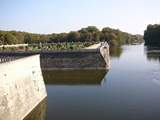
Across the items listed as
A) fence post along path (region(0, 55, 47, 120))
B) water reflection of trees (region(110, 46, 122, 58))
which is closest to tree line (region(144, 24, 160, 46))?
water reflection of trees (region(110, 46, 122, 58))

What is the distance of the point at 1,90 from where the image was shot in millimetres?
12828

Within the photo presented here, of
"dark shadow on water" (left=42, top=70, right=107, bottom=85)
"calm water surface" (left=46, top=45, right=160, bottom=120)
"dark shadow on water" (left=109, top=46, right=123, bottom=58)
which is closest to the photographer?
"calm water surface" (left=46, top=45, right=160, bottom=120)

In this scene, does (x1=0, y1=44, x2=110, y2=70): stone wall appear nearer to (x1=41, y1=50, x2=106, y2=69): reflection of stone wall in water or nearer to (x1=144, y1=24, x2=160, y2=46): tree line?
(x1=41, y1=50, x2=106, y2=69): reflection of stone wall in water

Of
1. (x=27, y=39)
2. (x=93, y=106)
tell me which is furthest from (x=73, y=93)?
(x=27, y=39)

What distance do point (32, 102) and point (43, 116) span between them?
119 cm

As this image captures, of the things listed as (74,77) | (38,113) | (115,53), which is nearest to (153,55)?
(115,53)

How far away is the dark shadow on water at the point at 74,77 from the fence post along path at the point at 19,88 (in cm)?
737

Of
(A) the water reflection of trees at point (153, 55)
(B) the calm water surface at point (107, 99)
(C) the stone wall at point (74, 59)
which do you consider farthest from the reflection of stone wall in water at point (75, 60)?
(A) the water reflection of trees at point (153, 55)

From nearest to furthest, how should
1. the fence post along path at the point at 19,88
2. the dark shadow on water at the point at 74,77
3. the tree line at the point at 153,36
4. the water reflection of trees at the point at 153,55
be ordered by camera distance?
the fence post along path at the point at 19,88
the dark shadow on water at the point at 74,77
the water reflection of trees at the point at 153,55
the tree line at the point at 153,36

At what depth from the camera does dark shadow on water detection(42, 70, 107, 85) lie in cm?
2680

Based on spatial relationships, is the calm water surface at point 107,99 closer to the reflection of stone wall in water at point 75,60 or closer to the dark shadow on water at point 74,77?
the dark shadow on water at point 74,77

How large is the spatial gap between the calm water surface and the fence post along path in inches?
47.6

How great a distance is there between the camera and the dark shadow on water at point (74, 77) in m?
26.8

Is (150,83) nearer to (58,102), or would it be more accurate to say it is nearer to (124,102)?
(124,102)
